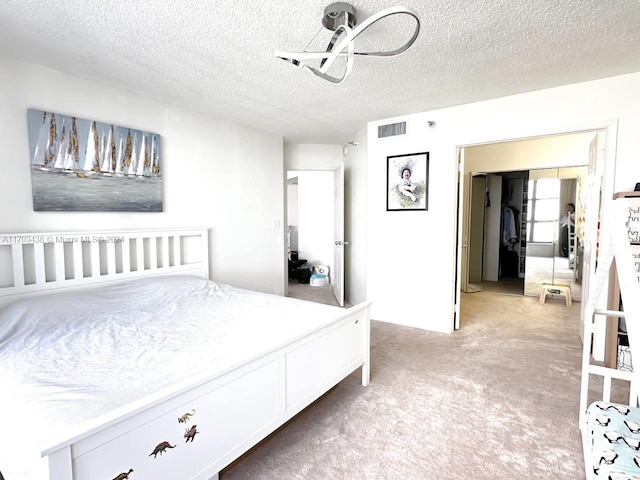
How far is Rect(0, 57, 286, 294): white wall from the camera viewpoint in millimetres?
2316

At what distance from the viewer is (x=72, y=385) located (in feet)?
4.25

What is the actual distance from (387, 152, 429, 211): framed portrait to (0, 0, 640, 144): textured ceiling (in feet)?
2.19

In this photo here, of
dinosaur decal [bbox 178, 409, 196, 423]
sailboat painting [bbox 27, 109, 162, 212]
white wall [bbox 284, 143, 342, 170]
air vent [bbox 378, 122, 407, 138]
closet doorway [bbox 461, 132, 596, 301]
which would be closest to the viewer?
dinosaur decal [bbox 178, 409, 196, 423]

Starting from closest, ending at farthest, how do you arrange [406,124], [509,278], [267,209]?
[406,124]
[267,209]
[509,278]

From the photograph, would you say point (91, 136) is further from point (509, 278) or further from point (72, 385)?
point (509, 278)

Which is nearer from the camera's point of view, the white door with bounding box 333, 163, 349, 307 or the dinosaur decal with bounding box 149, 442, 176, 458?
the dinosaur decal with bounding box 149, 442, 176, 458

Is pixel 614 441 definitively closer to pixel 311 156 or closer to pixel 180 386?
pixel 180 386

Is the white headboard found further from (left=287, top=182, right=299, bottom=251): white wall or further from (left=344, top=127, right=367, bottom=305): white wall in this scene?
(left=287, top=182, right=299, bottom=251): white wall

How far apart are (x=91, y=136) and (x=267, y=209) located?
6.57 feet

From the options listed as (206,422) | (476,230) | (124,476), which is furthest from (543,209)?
(124,476)

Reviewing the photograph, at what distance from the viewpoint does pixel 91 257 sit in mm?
2633

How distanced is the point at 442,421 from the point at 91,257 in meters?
2.76

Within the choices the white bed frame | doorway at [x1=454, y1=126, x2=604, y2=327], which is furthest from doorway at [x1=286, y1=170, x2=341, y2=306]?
the white bed frame

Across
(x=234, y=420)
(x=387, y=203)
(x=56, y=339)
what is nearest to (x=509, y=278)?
(x=387, y=203)
